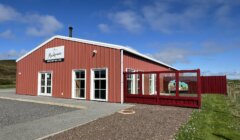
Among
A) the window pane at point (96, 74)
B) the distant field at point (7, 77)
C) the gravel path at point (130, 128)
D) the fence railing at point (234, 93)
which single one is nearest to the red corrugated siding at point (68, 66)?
the window pane at point (96, 74)

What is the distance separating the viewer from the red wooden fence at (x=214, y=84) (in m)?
26.1

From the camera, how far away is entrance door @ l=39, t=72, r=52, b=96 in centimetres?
1970

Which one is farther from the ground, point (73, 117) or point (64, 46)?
point (64, 46)

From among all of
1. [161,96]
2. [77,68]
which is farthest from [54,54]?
[161,96]

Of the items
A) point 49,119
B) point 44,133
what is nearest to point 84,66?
point 49,119

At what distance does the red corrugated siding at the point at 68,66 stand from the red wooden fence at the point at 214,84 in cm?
1552

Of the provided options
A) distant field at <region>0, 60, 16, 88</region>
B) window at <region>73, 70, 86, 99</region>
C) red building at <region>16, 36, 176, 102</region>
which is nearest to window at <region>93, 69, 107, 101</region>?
red building at <region>16, 36, 176, 102</region>

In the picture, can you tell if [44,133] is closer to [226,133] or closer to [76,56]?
[226,133]

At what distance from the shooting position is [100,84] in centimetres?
1617

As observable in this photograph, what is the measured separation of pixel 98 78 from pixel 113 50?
7.52ft

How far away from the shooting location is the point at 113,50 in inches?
607

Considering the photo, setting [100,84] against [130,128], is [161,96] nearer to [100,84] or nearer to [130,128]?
[100,84]

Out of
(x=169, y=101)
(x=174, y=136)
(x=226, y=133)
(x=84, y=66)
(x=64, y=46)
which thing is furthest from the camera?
(x=64, y=46)

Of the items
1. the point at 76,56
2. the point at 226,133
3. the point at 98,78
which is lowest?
the point at 226,133
